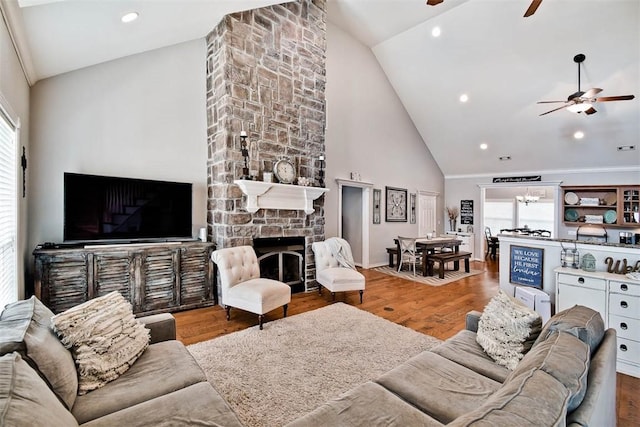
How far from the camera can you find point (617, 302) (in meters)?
2.66

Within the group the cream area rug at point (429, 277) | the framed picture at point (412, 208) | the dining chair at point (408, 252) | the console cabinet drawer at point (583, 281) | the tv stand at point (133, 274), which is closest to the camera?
the console cabinet drawer at point (583, 281)

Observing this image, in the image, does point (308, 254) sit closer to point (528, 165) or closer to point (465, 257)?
point (465, 257)

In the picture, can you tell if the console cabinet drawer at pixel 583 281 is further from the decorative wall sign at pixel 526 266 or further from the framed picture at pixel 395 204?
the framed picture at pixel 395 204

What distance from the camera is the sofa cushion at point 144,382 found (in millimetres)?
1362

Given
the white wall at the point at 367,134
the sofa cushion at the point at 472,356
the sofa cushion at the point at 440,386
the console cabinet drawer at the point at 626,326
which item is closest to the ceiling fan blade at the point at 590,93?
the console cabinet drawer at the point at 626,326

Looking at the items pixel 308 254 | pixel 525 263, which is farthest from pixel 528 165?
pixel 308 254

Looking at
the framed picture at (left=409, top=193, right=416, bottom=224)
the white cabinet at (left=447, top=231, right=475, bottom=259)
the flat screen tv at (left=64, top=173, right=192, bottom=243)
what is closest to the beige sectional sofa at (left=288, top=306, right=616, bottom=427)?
the flat screen tv at (left=64, top=173, right=192, bottom=243)

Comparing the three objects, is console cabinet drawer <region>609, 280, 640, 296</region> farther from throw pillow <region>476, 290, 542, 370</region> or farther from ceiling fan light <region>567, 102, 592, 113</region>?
ceiling fan light <region>567, 102, 592, 113</region>

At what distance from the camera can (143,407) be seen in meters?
1.34

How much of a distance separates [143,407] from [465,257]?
265 inches

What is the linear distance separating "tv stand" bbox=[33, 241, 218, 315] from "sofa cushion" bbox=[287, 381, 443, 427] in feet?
10.4

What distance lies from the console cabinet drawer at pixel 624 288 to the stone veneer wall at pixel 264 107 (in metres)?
3.70

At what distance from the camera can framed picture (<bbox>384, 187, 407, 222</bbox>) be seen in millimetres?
7566

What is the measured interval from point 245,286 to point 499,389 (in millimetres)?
2947
